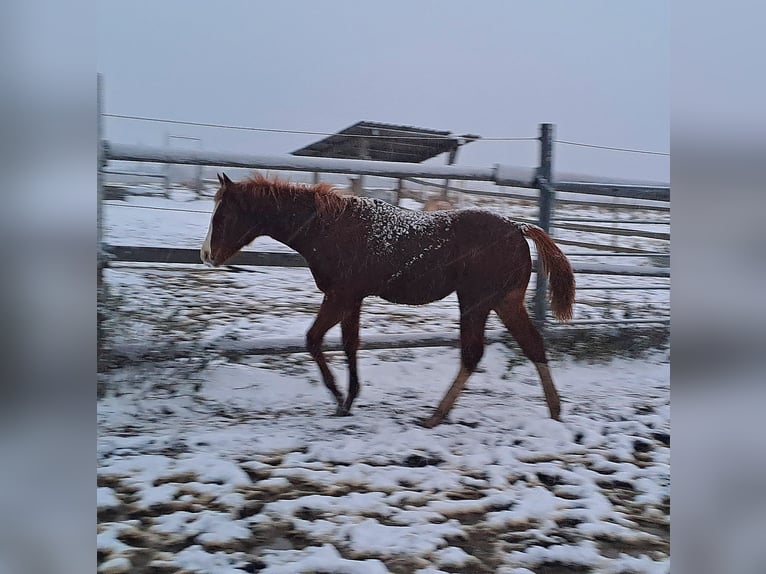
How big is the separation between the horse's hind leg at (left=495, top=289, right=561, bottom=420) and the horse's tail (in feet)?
0.43

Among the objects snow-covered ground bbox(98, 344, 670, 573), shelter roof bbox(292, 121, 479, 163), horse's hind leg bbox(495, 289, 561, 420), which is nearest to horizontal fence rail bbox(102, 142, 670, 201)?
shelter roof bbox(292, 121, 479, 163)

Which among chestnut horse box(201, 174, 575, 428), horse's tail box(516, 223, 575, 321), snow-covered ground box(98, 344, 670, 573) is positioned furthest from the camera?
horse's tail box(516, 223, 575, 321)

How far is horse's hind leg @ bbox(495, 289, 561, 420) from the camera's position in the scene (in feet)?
7.77

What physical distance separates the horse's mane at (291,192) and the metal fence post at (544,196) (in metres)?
0.77

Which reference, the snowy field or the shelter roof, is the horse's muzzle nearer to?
the snowy field

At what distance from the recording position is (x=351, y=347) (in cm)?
228

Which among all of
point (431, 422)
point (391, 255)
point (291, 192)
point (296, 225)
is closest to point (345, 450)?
point (431, 422)

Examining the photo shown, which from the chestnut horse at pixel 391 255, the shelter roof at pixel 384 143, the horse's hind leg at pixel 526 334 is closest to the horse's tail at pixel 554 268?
the chestnut horse at pixel 391 255

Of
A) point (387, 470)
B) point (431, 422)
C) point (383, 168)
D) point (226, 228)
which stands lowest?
point (387, 470)

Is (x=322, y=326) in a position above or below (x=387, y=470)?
above

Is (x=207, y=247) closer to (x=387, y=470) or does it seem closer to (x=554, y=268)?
(x=387, y=470)

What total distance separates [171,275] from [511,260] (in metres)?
1.26

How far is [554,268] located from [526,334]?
288mm

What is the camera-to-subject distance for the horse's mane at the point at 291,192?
2.14 metres
